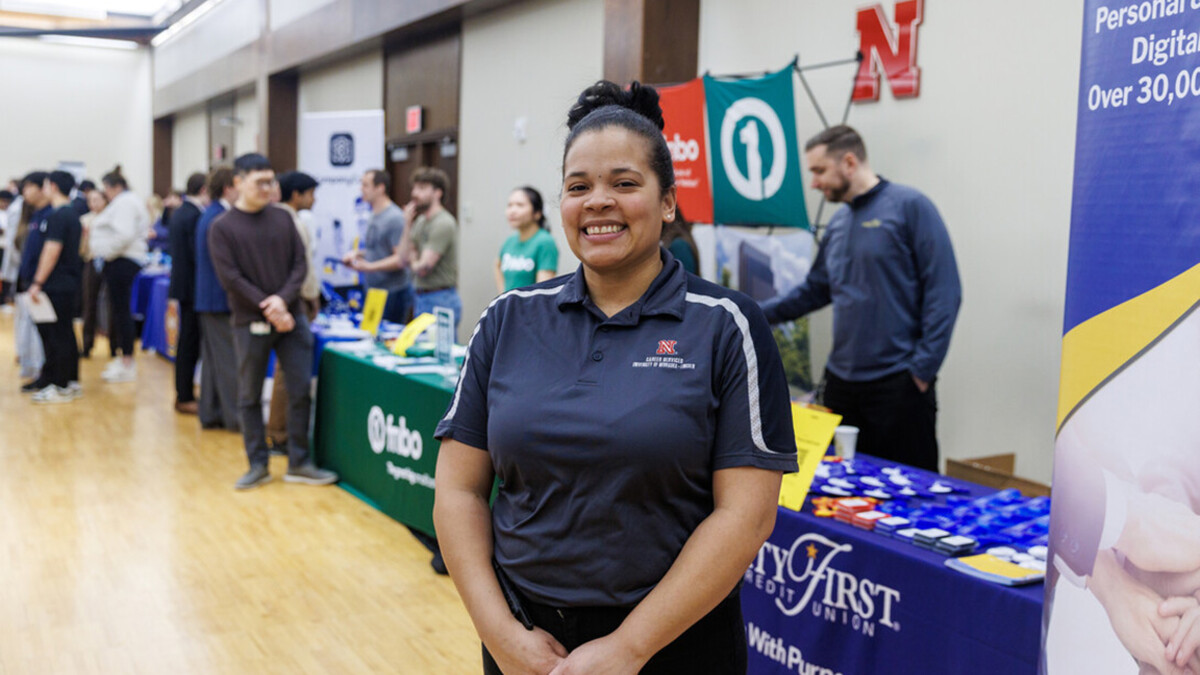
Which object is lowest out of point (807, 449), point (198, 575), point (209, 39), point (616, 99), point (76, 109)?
point (198, 575)

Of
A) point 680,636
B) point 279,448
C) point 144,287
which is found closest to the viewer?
point 680,636

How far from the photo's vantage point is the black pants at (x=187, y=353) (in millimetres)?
6020

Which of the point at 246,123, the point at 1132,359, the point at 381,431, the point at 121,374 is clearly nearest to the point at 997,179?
the point at 381,431

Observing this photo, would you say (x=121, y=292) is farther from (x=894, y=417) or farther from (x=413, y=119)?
(x=894, y=417)

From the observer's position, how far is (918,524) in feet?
6.61

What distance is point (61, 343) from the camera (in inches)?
259

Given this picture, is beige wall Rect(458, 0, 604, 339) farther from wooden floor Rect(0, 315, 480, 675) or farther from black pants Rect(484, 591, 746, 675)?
black pants Rect(484, 591, 746, 675)

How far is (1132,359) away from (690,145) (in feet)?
11.2

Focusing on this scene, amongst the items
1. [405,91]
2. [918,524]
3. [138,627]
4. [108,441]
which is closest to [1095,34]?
[918,524]

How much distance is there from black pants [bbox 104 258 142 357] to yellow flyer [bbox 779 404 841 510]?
6.45 m

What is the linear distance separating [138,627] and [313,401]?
2114 millimetres

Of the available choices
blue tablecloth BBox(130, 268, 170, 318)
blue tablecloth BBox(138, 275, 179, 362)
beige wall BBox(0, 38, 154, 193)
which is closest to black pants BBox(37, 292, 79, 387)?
blue tablecloth BBox(138, 275, 179, 362)

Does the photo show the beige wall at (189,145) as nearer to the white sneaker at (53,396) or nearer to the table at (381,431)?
the white sneaker at (53,396)

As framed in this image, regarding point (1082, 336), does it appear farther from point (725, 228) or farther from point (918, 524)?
point (725, 228)
